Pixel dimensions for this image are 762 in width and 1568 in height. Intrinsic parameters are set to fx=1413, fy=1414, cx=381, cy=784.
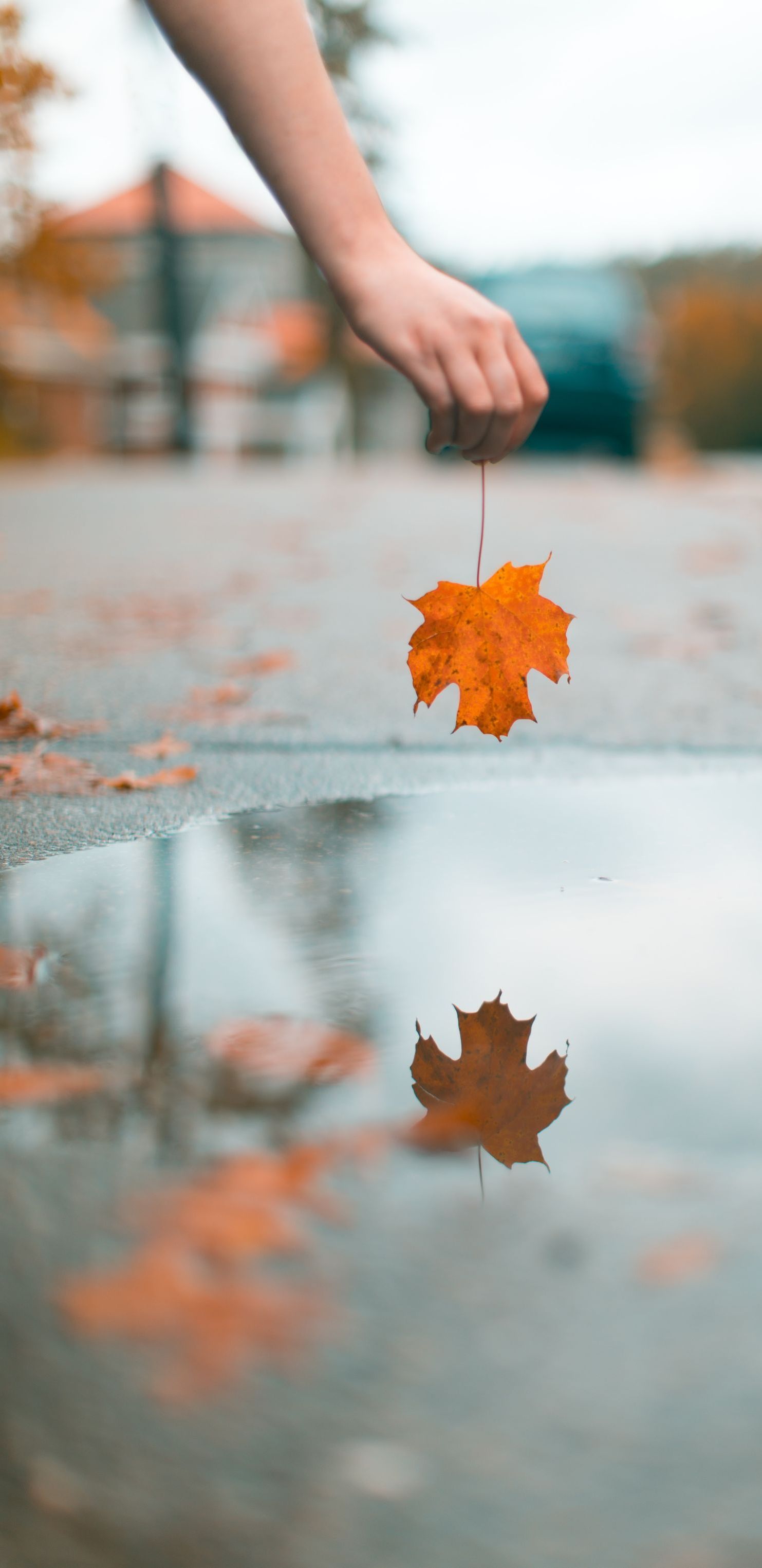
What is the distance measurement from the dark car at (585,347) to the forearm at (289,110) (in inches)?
338

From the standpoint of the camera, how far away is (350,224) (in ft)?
4.42

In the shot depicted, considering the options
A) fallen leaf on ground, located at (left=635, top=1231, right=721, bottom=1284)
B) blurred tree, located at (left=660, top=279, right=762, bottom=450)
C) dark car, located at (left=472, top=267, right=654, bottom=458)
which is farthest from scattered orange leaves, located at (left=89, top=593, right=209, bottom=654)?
blurred tree, located at (left=660, top=279, right=762, bottom=450)

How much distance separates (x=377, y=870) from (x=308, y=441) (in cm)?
4269

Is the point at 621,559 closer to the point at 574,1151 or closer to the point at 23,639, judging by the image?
the point at 23,639

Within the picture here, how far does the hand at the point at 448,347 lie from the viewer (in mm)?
1290

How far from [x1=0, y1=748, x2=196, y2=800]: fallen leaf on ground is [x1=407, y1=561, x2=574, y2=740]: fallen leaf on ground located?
530 mm

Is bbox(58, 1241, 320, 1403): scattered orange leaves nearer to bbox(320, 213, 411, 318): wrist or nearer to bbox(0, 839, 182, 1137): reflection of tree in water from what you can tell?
bbox(0, 839, 182, 1137): reflection of tree in water

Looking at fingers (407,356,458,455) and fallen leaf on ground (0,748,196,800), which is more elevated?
fingers (407,356,458,455)

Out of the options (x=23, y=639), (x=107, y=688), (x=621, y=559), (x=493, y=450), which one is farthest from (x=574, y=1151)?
(x=621, y=559)

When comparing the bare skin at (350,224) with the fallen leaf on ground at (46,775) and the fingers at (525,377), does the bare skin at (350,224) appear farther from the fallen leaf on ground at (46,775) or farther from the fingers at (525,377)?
Result: the fallen leaf on ground at (46,775)

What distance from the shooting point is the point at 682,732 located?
236 cm

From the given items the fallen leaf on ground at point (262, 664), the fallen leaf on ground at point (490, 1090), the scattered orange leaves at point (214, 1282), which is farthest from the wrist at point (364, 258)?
the fallen leaf on ground at point (262, 664)

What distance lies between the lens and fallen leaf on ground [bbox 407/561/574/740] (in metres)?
1.62

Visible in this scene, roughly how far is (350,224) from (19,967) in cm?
76
